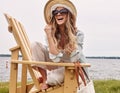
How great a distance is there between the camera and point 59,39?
17.5ft

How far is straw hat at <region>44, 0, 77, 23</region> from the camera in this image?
534cm

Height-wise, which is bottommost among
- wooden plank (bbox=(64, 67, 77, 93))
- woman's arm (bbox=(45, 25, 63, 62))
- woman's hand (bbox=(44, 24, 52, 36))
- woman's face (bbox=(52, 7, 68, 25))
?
wooden plank (bbox=(64, 67, 77, 93))

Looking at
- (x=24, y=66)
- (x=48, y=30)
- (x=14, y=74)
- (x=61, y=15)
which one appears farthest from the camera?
(x=24, y=66)

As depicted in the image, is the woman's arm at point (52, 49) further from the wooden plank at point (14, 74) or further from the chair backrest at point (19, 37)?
the wooden plank at point (14, 74)

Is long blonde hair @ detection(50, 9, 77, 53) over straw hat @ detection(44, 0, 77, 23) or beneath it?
beneath

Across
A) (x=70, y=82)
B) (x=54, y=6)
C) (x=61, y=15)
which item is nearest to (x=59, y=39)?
(x=61, y=15)

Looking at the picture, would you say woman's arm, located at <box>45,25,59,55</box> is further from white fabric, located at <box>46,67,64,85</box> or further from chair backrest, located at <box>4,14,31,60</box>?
chair backrest, located at <box>4,14,31,60</box>

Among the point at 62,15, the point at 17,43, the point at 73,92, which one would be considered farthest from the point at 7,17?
the point at 73,92

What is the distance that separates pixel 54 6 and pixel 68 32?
378 mm

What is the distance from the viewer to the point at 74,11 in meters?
5.35

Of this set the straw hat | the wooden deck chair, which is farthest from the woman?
the wooden deck chair

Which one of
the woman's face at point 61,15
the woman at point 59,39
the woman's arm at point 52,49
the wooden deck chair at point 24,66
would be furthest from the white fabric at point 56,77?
the woman's face at point 61,15

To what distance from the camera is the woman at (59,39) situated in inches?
203

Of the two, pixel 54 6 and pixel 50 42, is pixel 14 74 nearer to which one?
pixel 50 42
